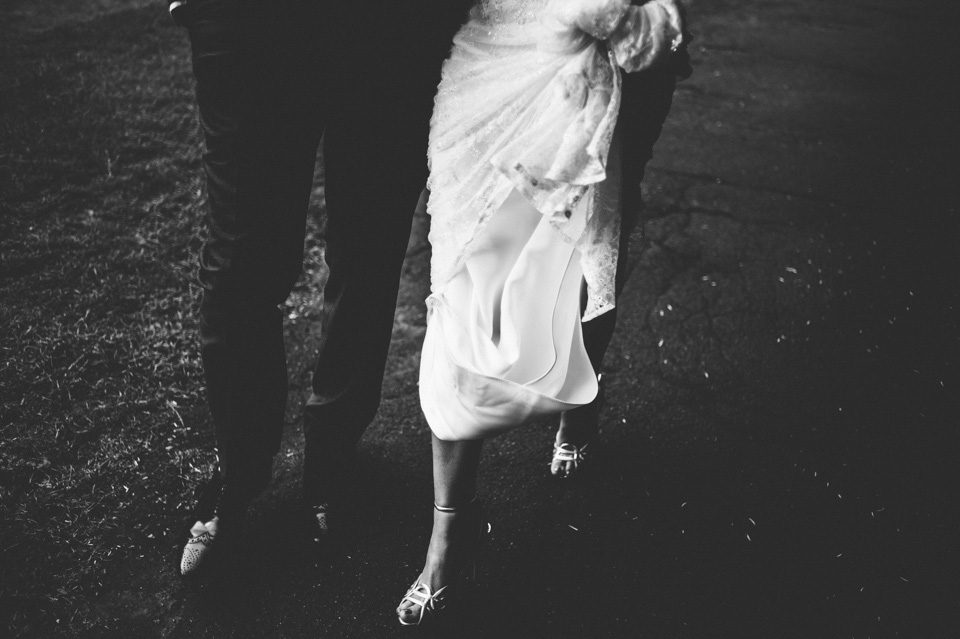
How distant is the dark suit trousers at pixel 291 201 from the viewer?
4.17 feet

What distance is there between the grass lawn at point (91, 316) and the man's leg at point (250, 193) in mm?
445

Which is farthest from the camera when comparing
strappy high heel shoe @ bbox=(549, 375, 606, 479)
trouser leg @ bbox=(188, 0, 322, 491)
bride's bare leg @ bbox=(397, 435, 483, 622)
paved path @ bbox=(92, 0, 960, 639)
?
strappy high heel shoe @ bbox=(549, 375, 606, 479)

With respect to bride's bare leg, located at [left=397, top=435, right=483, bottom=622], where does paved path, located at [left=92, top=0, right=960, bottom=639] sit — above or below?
below

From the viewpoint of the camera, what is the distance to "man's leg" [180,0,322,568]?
4.11ft

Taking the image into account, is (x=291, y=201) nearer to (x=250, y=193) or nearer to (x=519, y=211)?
(x=250, y=193)

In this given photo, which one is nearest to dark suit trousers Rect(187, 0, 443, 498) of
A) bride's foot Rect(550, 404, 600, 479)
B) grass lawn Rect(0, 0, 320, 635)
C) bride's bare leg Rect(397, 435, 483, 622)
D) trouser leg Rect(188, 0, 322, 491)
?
trouser leg Rect(188, 0, 322, 491)

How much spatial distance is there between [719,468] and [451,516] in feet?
3.16

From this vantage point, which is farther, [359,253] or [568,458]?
[568,458]

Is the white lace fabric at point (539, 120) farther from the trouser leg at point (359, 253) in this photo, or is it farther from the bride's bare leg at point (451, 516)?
the bride's bare leg at point (451, 516)

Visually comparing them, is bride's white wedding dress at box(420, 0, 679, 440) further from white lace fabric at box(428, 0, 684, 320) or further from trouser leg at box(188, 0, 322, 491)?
trouser leg at box(188, 0, 322, 491)

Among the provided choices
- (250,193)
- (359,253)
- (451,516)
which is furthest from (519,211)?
(451,516)

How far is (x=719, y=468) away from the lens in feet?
6.98

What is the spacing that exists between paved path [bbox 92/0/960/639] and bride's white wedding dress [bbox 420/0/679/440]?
0.57 m

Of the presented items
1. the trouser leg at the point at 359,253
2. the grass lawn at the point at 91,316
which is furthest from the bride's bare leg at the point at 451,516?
the grass lawn at the point at 91,316
